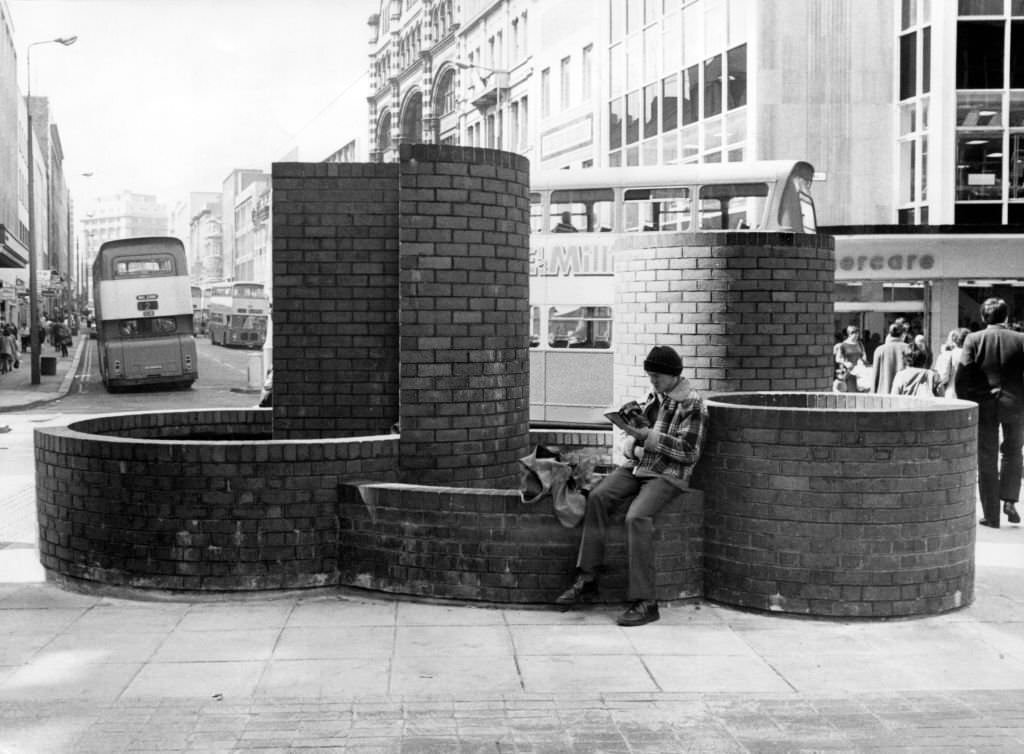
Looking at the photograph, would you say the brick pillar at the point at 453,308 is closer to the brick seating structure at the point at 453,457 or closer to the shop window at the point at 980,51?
the brick seating structure at the point at 453,457

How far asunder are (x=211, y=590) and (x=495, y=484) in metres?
1.90

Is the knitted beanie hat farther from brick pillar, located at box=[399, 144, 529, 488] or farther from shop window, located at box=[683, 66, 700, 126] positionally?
shop window, located at box=[683, 66, 700, 126]

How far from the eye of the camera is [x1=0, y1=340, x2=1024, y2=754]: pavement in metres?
4.86

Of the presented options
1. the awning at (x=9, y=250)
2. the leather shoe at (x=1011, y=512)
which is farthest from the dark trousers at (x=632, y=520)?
the awning at (x=9, y=250)

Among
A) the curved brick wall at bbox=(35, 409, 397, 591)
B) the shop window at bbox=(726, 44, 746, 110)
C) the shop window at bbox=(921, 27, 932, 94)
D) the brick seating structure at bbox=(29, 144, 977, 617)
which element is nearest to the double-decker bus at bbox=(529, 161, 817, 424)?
the brick seating structure at bbox=(29, 144, 977, 617)

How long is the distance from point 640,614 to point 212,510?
2530 millimetres

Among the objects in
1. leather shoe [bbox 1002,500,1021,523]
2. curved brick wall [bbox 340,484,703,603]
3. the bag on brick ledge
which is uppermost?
the bag on brick ledge

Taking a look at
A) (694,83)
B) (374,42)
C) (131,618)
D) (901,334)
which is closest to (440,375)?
(131,618)

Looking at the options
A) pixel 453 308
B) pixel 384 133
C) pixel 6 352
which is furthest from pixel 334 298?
pixel 384 133

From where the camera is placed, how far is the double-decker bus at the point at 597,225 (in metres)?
18.6

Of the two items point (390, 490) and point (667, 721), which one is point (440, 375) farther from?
point (667, 721)

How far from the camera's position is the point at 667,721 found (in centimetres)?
504

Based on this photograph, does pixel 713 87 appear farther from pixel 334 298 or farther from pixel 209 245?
pixel 209 245

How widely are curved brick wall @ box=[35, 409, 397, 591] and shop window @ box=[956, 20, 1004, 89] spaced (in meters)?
27.9
